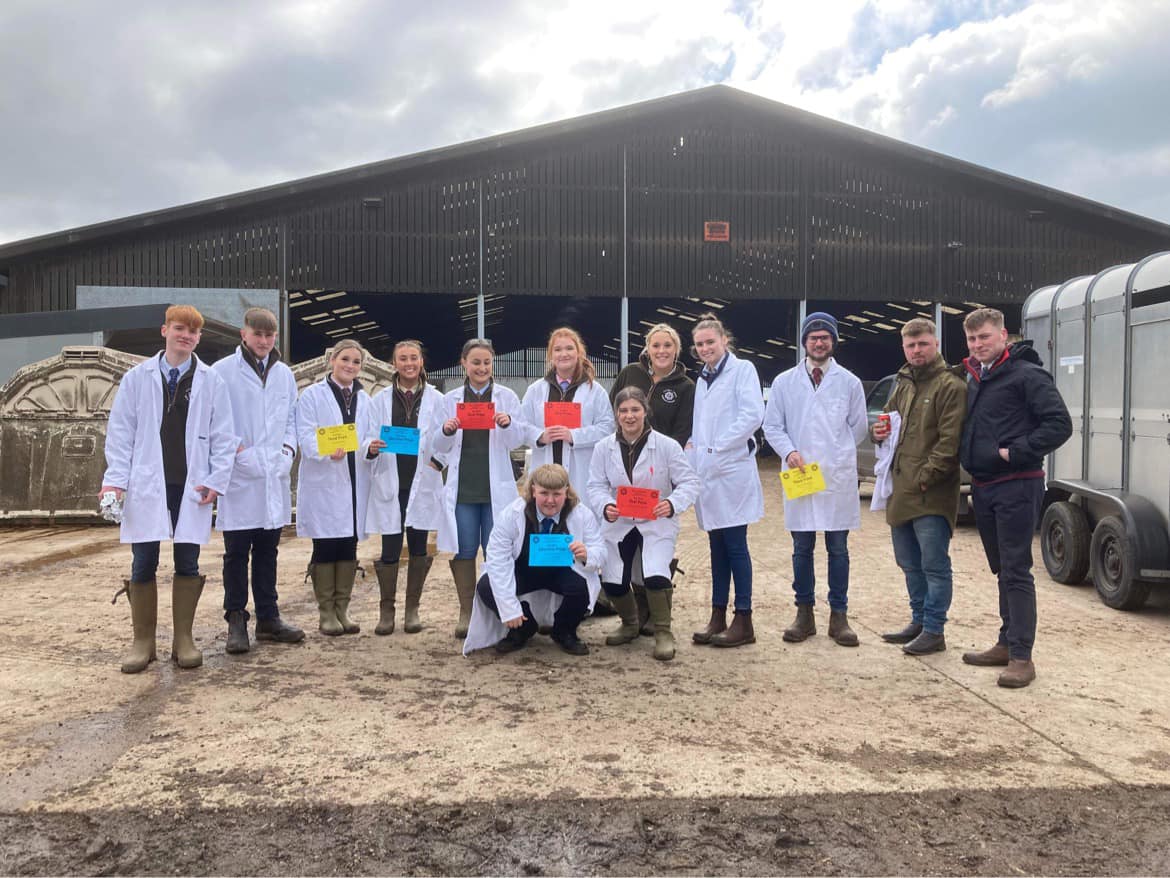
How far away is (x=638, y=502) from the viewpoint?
494 cm

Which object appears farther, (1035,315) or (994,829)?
(1035,315)

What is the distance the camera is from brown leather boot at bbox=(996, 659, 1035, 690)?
14.7 feet

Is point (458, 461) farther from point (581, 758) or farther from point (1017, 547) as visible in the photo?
point (1017, 547)

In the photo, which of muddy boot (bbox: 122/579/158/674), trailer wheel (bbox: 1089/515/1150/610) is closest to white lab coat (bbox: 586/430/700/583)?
muddy boot (bbox: 122/579/158/674)

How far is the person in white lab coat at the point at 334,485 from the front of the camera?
211 inches

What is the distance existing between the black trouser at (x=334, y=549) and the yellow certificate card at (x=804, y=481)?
270cm

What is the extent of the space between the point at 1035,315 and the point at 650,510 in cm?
513

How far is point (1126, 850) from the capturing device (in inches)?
112

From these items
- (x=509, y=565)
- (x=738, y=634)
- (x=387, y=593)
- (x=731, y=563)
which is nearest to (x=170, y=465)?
(x=387, y=593)

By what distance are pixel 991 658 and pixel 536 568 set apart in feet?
8.46

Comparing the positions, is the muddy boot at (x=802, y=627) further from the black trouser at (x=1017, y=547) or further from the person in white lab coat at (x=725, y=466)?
the black trouser at (x=1017, y=547)

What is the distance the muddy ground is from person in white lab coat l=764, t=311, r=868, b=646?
11.3 inches

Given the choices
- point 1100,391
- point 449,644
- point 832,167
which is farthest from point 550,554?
point 832,167

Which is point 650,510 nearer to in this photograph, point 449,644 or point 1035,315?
point 449,644
